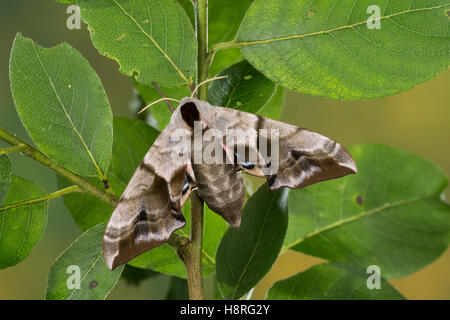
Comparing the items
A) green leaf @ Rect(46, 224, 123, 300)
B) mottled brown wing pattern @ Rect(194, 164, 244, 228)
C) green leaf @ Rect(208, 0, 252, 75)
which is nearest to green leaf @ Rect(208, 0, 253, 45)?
green leaf @ Rect(208, 0, 252, 75)

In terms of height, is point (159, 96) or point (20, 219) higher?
point (159, 96)

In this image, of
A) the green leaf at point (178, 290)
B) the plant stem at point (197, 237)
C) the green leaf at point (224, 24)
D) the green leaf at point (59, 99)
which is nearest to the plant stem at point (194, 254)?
the plant stem at point (197, 237)

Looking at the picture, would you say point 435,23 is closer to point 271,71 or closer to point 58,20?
point 271,71

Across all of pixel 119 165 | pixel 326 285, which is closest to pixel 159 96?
pixel 119 165

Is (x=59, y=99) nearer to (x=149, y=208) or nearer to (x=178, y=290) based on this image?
(x=149, y=208)

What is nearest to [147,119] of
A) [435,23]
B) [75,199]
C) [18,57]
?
[75,199]

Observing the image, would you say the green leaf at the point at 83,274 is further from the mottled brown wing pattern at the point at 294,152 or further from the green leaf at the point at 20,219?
the mottled brown wing pattern at the point at 294,152
